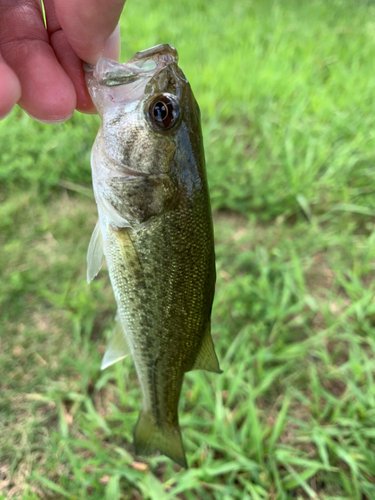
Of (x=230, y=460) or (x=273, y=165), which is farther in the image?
(x=273, y=165)

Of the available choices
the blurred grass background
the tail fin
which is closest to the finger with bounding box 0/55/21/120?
the tail fin

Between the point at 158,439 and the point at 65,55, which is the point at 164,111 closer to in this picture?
the point at 65,55

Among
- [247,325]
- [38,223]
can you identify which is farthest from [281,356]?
[38,223]

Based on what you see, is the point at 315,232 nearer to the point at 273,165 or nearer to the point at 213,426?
the point at 273,165

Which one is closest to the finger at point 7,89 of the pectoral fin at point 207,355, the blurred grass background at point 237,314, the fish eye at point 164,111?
the fish eye at point 164,111

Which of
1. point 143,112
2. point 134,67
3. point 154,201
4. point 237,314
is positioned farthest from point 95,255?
point 237,314
